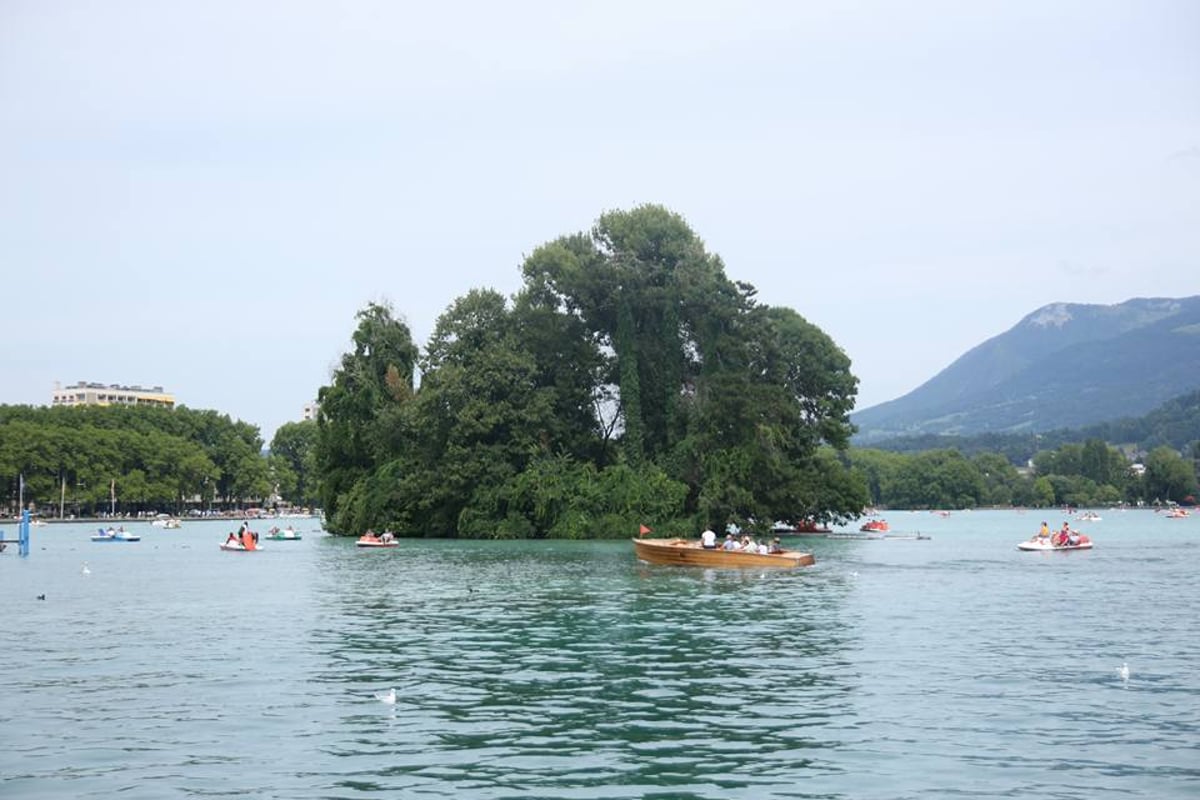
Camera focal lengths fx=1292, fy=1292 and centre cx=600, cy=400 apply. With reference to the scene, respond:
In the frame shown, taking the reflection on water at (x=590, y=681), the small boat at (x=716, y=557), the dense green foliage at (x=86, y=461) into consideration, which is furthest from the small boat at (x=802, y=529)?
the dense green foliage at (x=86, y=461)


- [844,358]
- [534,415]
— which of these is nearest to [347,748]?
[534,415]

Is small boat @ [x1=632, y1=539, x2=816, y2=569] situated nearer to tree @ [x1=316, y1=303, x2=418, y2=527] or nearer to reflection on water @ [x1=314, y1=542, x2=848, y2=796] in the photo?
reflection on water @ [x1=314, y1=542, x2=848, y2=796]

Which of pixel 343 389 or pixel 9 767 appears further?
pixel 343 389

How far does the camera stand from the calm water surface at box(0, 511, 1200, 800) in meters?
17.4

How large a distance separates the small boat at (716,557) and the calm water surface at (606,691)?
8488mm

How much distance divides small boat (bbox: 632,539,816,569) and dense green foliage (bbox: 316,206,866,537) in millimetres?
24576

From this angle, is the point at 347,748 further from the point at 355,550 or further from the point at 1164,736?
the point at 355,550

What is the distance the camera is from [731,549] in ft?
196

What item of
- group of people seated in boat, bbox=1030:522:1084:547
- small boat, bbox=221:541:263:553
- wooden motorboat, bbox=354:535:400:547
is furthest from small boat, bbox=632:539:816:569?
small boat, bbox=221:541:263:553

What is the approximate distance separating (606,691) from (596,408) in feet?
248

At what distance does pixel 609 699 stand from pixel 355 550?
201 ft

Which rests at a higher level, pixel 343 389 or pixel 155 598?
pixel 343 389

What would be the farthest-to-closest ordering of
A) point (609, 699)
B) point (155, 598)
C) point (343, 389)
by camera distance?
point (343, 389), point (155, 598), point (609, 699)

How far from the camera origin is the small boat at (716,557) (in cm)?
5894
